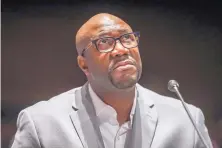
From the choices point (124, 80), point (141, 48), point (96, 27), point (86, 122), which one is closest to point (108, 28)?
point (96, 27)

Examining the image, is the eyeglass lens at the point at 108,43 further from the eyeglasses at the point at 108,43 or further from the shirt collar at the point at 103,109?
the shirt collar at the point at 103,109

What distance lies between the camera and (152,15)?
5.29 feet

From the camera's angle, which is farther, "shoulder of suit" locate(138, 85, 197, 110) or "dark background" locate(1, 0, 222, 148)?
"dark background" locate(1, 0, 222, 148)

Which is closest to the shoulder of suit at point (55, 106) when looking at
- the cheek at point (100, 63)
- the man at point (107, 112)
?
the man at point (107, 112)

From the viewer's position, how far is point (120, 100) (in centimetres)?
125

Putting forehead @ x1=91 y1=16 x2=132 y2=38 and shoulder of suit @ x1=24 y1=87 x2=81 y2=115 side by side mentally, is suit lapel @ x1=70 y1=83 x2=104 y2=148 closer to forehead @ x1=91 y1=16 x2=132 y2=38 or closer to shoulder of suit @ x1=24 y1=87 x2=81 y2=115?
shoulder of suit @ x1=24 y1=87 x2=81 y2=115

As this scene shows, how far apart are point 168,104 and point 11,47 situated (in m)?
0.55

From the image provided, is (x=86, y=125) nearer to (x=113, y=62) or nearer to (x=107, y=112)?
(x=107, y=112)

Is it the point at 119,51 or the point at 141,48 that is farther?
the point at 141,48

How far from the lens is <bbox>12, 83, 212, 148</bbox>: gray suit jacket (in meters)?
1.22

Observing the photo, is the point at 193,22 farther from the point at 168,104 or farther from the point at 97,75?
the point at 97,75

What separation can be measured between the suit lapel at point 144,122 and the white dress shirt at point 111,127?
0.02 meters

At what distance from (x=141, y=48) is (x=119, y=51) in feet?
1.34

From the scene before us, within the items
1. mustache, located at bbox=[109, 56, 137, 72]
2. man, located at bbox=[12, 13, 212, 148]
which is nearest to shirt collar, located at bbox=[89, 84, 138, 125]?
man, located at bbox=[12, 13, 212, 148]
